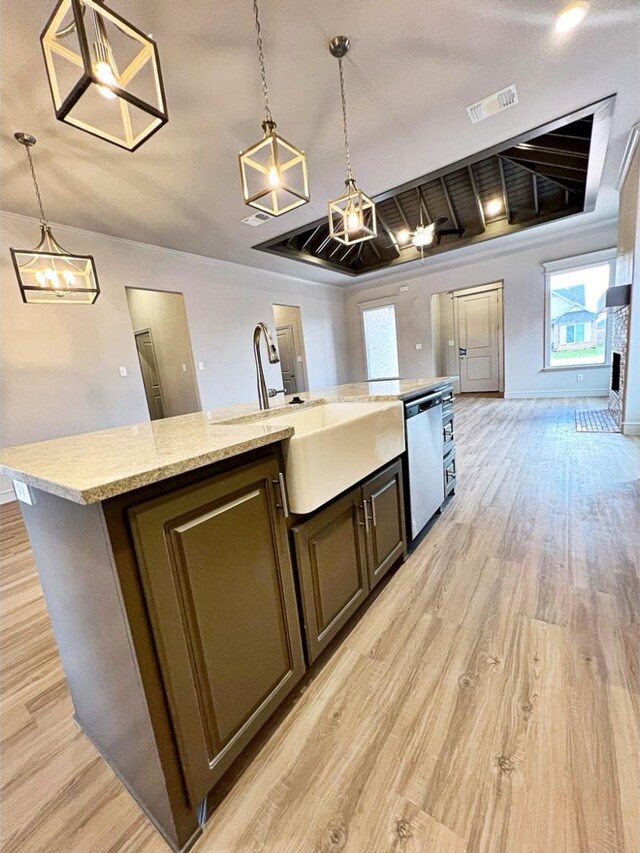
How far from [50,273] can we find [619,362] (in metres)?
6.01

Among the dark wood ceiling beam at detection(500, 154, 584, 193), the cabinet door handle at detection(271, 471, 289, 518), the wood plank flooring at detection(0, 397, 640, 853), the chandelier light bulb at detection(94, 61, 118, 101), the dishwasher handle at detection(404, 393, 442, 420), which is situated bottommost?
the wood plank flooring at detection(0, 397, 640, 853)

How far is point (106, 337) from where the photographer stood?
13.2ft

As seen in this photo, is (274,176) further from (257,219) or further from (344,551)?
(257,219)

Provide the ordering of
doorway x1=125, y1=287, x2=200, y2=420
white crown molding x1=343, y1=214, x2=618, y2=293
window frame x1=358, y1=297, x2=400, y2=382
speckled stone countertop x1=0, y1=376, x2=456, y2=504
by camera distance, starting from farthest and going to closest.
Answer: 1. window frame x1=358, y1=297, x2=400, y2=382
2. white crown molding x1=343, y1=214, x2=618, y2=293
3. doorway x1=125, y1=287, x2=200, y2=420
4. speckled stone countertop x1=0, y1=376, x2=456, y2=504

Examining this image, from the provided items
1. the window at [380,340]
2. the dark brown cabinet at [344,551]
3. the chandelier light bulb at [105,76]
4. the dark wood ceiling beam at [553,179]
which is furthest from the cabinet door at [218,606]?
the window at [380,340]

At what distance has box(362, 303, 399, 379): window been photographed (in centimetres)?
787

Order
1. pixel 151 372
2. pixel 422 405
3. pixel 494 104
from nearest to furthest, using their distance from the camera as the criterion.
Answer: pixel 422 405 → pixel 494 104 → pixel 151 372

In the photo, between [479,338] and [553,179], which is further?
[479,338]

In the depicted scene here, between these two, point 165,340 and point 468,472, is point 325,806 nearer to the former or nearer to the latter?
point 468,472

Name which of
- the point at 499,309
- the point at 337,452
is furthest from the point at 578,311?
the point at 337,452

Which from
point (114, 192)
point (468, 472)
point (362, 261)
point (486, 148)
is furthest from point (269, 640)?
point (362, 261)

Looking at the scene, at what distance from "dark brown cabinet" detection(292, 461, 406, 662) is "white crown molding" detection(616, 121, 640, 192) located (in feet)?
12.7

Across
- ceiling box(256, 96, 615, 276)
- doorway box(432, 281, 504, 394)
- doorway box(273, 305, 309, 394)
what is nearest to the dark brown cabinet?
ceiling box(256, 96, 615, 276)

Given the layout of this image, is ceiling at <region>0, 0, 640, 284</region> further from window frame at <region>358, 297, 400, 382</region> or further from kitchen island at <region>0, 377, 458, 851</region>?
window frame at <region>358, 297, 400, 382</region>
